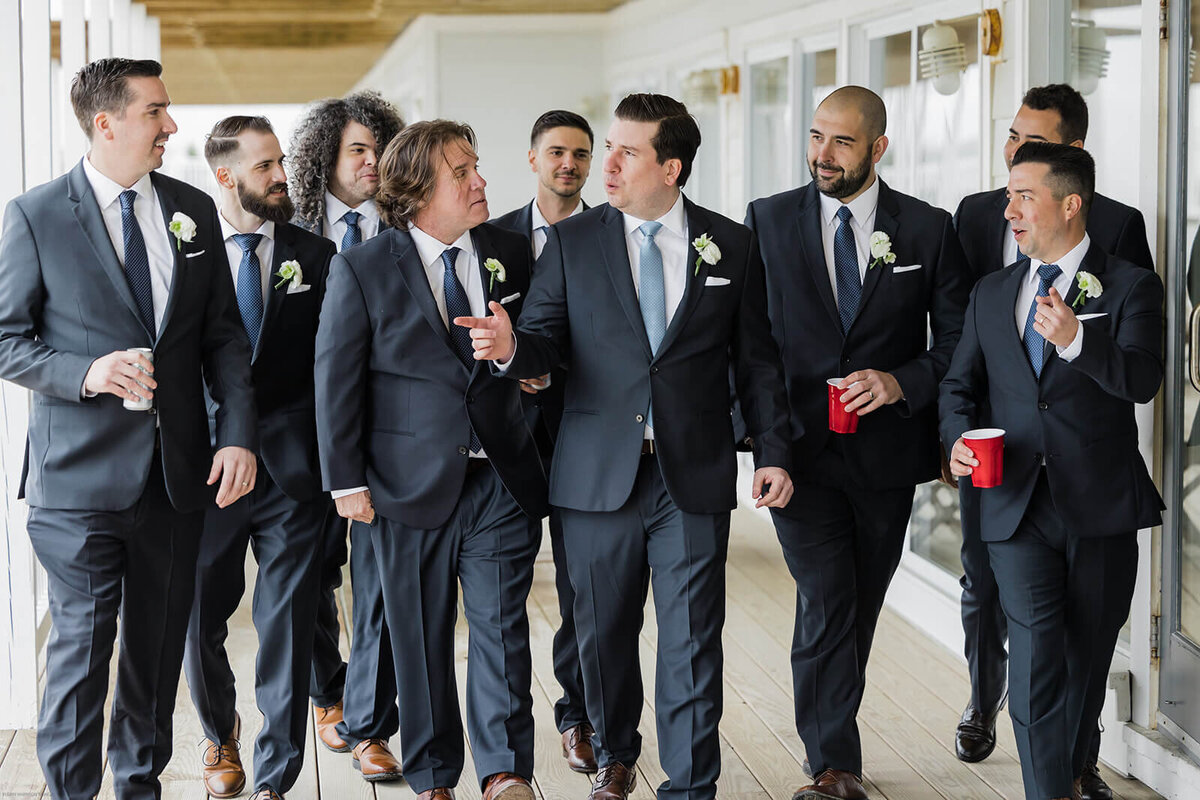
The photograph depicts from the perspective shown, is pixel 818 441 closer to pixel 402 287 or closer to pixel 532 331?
pixel 532 331

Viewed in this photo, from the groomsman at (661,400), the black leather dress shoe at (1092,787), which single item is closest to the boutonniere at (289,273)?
the groomsman at (661,400)

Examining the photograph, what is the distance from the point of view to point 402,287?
3338mm

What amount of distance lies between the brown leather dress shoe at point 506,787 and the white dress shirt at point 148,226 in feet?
4.38

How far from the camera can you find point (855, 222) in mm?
3684

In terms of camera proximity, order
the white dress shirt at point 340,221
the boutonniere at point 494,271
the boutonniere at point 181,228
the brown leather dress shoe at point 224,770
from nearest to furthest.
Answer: the boutonniere at point 181,228 → the boutonniere at point 494,271 → the brown leather dress shoe at point 224,770 → the white dress shirt at point 340,221

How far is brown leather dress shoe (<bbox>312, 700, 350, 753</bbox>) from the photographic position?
419 centimetres

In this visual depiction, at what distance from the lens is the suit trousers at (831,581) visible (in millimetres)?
3666

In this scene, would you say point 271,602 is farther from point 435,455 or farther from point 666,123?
point 666,123

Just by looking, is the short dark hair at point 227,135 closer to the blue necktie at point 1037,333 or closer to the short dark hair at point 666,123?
the short dark hair at point 666,123

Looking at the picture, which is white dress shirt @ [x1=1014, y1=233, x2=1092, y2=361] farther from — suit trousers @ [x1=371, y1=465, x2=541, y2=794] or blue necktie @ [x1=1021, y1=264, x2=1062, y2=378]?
suit trousers @ [x1=371, y1=465, x2=541, y2=794]

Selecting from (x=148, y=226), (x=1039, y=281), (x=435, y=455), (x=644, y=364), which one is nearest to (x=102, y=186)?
(x=148, y=226)

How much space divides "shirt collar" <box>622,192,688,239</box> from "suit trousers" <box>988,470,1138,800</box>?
41.4 inches

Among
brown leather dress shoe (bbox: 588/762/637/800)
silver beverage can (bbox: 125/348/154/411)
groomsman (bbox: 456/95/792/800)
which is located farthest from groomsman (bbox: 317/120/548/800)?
silver beverage can (bbox: 125/348/154/411)

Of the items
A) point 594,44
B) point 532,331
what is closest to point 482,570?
point 532,331
